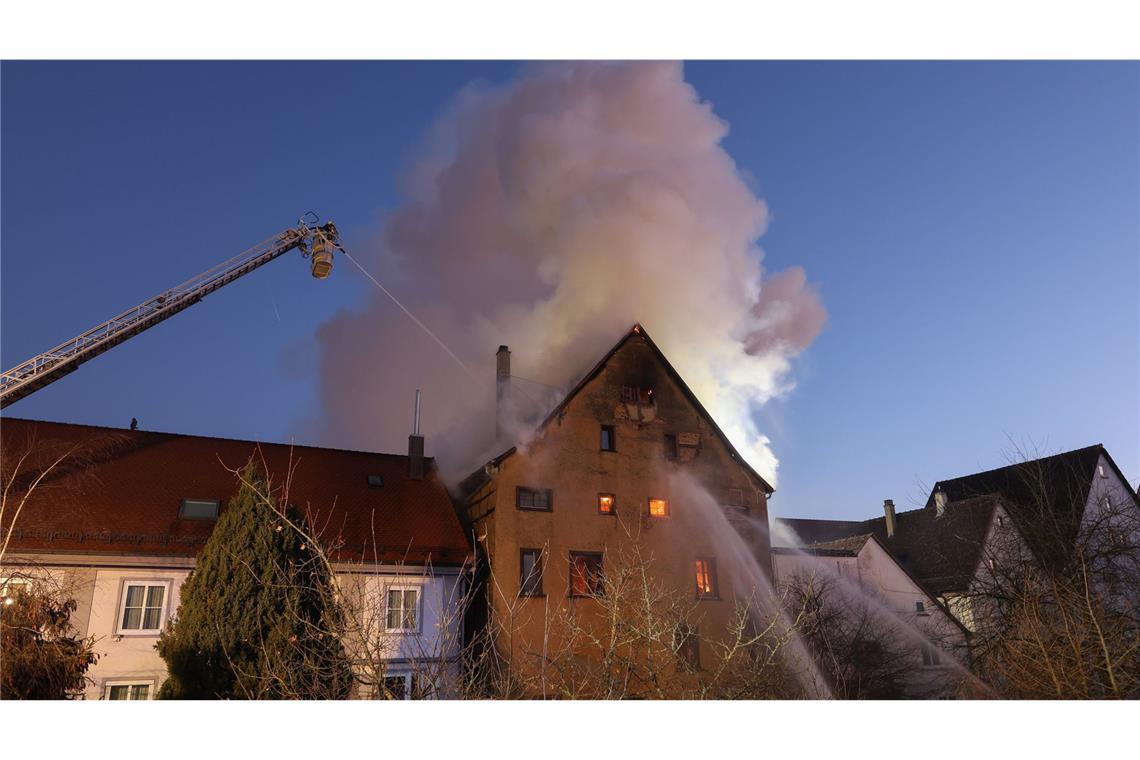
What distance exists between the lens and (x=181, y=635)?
1944 centimetres

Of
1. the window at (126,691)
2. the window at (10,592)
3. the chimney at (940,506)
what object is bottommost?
the window at (126,691)

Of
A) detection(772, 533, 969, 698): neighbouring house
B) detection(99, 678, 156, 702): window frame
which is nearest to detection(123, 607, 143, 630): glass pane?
detection(99, 678, 156, 702): window frame

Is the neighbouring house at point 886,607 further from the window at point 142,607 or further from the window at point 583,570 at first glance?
the window at point 142,607

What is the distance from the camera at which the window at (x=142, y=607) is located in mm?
23766

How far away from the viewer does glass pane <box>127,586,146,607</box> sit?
78.7ft

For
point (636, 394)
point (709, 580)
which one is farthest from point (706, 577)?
point (636, 394)

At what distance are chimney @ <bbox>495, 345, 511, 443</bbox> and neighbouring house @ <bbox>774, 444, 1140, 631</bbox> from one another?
20304 millimetres

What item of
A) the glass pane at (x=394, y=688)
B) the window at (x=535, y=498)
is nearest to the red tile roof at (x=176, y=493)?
the window at (x=535, y=498)

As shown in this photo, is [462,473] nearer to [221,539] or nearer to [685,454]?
[685,454]

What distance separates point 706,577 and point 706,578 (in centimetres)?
4

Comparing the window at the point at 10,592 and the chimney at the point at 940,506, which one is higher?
the chimney at the point at 940,506

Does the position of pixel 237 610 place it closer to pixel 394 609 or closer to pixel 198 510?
pixel 394 609

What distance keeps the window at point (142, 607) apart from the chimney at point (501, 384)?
14.6 meters

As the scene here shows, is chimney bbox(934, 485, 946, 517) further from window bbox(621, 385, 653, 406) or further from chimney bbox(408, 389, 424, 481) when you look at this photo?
chimney bbox(408, 389, 424, 481)
